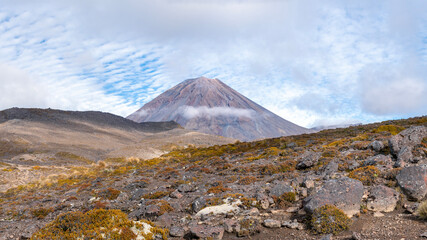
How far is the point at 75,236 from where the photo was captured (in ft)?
23.2

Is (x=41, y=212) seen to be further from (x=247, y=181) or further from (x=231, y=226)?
(x=231, y=226)

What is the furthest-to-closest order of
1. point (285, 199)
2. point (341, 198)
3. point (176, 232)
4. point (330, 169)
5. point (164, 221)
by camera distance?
point (330, 169) → point (285, 199) → point (164, 221) → point (176, 232) → point (341, 198)

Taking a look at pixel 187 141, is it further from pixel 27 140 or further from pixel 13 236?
pixel 13 236

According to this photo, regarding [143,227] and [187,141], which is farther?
[187,141]

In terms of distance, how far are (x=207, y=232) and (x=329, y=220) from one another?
3605 mm

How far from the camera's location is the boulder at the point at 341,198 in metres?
7.75

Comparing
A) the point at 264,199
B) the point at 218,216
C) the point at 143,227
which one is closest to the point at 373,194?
the point at 264,199

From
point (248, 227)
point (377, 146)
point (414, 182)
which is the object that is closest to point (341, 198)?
point (414, 182)

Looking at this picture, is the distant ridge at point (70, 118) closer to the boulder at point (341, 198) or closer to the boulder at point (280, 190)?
the boulder at point (280, 190)

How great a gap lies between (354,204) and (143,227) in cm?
660

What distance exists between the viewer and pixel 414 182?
8414 mm

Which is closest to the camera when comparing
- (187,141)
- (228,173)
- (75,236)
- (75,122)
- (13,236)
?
(75,236)

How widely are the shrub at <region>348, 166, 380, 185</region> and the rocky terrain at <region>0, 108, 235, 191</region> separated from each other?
34673 mm

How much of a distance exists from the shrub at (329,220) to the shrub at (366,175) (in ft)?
11.0
